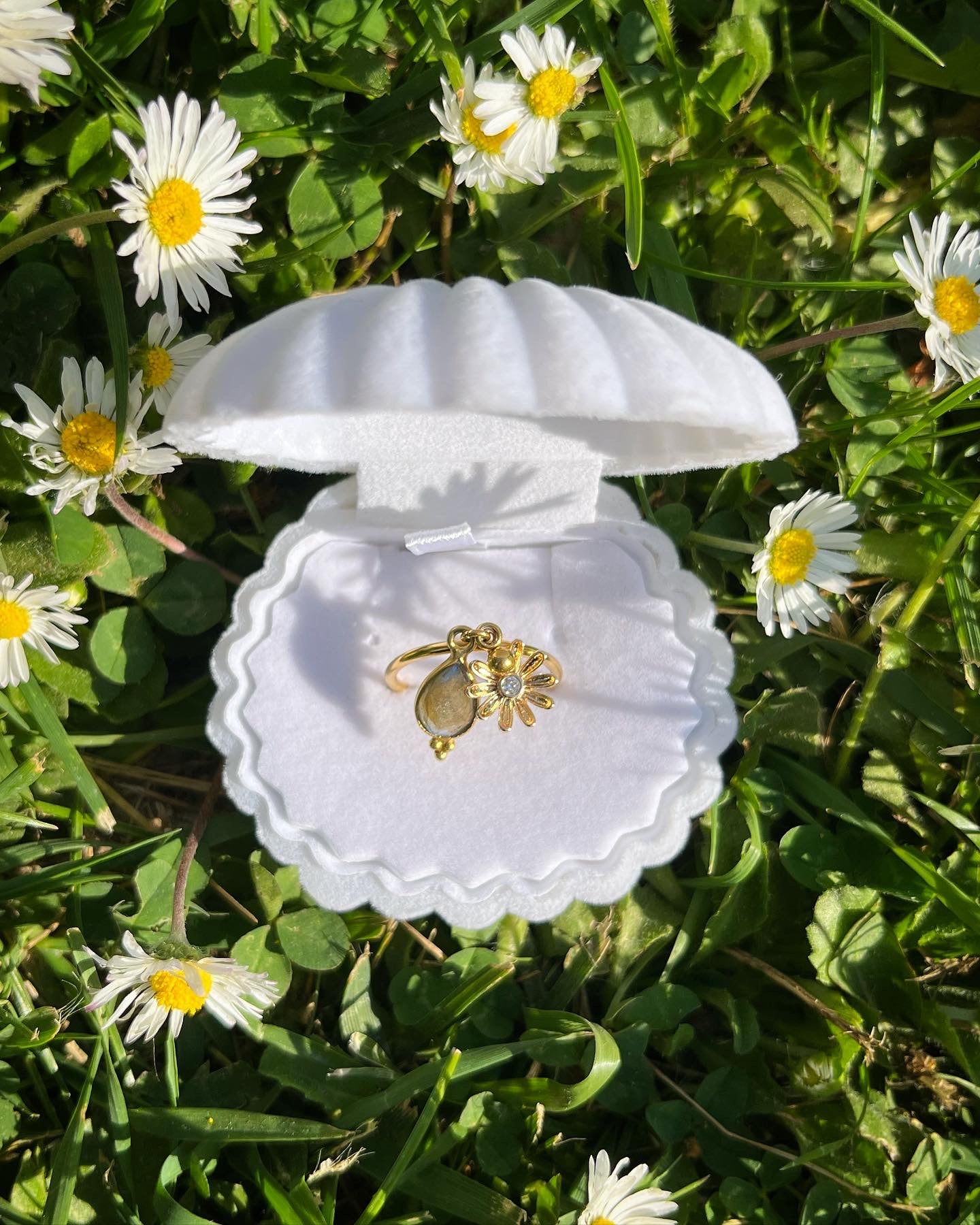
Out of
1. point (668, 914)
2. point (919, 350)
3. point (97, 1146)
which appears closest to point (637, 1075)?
point (668, 914)

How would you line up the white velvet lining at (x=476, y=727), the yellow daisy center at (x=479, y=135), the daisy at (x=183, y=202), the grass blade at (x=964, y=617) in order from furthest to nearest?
the grass blade at (x=964, y=617) < the white velvet lining at (x=476, y=727) < the yellow daisy center at (x=479, y=135) < the daisy at (x=183, y=202)

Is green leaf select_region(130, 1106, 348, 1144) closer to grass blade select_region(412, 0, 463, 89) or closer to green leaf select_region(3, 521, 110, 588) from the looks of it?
green leaf select_region(3, 521, 110, 588)

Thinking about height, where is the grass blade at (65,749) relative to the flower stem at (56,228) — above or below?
below

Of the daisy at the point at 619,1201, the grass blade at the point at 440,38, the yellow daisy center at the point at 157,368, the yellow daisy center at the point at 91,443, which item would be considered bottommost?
the daisy at the point at 619,1201

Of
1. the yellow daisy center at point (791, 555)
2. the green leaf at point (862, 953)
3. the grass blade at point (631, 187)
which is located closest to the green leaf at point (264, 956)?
the green leaf at point (862, 953)

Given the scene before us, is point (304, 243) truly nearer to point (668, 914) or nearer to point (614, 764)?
point (614, 764)

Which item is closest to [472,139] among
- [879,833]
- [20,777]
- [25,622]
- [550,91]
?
[550,91]

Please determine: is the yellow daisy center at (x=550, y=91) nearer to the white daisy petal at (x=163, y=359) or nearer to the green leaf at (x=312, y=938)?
the white daisy petal at (x=163, y=359)
